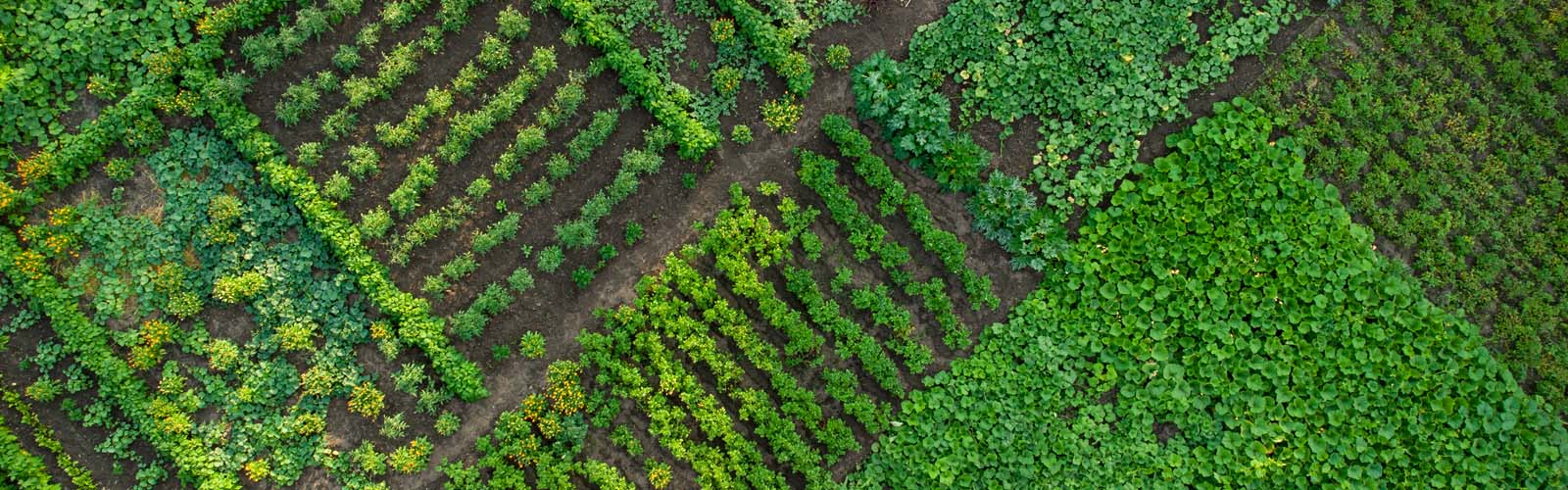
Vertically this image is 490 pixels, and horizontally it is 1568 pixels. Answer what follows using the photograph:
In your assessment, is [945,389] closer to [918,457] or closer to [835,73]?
[918,457]

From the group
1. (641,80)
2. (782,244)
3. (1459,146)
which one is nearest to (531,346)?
(782,244)

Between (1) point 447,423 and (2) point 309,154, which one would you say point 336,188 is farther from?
(1) point 447,423

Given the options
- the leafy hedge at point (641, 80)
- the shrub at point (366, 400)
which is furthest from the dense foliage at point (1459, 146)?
the shrub at point (366, 400)

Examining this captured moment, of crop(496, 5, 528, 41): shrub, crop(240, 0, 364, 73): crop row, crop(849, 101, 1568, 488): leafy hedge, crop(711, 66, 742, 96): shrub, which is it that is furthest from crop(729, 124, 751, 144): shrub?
→ crop(240, 0, 364, 73): crop row

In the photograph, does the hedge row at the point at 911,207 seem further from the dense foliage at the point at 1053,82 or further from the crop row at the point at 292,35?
the crop row at the point at 292,35

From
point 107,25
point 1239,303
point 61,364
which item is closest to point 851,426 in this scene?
point 1239,303

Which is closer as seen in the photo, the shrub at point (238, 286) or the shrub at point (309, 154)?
the shrub at point (238, 286)
